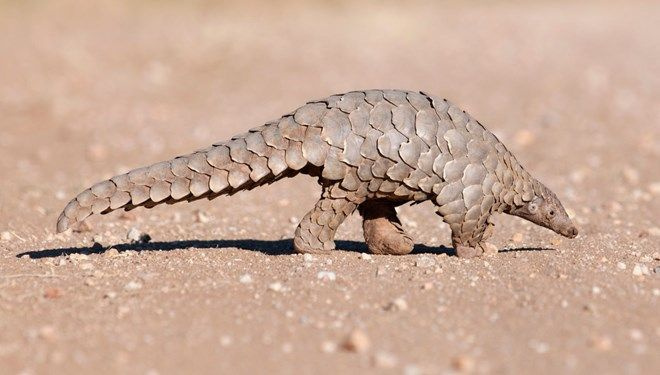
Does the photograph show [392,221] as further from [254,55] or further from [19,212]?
[254,55]

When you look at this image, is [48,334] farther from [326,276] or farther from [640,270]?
[640,270]

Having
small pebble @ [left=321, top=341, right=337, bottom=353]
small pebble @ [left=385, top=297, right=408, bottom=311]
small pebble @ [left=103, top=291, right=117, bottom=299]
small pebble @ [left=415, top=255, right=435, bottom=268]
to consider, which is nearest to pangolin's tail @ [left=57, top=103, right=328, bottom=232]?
small pebble @ [left=103, top=291, right=117, bottom=299]

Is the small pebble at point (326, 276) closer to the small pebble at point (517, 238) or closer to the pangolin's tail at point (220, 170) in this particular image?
the pangolin's tail at point (220, 170)

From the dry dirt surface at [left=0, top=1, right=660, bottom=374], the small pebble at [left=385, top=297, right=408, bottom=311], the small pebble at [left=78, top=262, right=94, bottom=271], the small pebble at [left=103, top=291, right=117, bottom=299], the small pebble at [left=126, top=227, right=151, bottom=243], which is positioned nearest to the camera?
the dry dirt surface at [left=0, top=1, right=660, bottom=374]

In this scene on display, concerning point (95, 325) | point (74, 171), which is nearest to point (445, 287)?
point (95, 325)

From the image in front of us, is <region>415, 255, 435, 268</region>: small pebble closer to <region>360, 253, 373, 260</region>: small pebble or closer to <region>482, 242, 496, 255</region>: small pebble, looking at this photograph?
<region>360, 253, 373, 260</region>: small pebble

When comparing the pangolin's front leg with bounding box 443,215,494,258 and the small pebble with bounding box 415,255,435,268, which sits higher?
the pangolin's front leg with bounding box 443,215,494,258

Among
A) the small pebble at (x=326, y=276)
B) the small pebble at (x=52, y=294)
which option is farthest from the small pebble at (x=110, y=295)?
the small pebble at (x=326, y=276)
